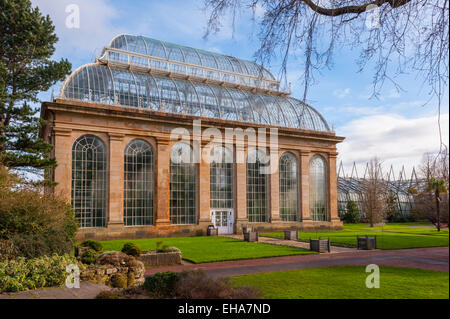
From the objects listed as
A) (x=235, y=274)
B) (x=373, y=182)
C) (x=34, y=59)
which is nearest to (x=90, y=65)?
(x=34, y=59)

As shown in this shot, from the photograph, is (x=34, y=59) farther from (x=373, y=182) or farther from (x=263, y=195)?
(x=373, y=182)

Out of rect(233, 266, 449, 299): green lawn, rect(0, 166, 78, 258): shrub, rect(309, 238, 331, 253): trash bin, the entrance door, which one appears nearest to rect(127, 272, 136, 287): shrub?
rect(0, 166, 78, 258): shrub

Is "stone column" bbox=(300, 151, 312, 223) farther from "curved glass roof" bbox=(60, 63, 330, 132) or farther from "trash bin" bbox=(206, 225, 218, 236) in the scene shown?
"trash bin" bbox=(206, 225, 218, 236)

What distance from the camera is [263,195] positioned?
129 ft

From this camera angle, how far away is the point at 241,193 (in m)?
37.5

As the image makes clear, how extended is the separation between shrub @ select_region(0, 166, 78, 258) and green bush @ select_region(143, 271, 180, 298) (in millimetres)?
6490

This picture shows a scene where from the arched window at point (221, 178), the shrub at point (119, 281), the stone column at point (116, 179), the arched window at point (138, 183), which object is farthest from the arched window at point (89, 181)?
the shrub at point (119, 281)

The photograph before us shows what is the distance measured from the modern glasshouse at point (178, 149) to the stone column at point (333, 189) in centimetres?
13

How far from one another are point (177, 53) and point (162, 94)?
23.6 feet

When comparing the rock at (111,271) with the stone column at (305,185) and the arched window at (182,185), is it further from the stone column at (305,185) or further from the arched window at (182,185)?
the stone column at (305,185)

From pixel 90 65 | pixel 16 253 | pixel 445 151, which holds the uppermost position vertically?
pixel 90 65

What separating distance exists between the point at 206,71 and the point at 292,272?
29.3m

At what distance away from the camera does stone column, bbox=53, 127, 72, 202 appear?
2881 centimetres

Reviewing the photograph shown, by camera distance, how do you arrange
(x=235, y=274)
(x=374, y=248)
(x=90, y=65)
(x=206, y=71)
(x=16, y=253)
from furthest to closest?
(x=206, y=71)
(x=90, y=65)
(x=374, y=248)
(x=235, y=274)
(x=16, y=253)
